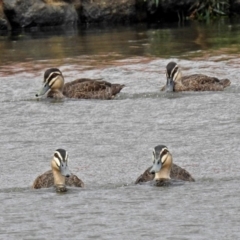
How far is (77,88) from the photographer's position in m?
18.4

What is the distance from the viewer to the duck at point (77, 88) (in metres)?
18.2

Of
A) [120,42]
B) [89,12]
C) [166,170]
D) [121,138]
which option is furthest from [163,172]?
[89,12]

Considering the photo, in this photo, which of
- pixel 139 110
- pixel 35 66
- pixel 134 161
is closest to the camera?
pixel 134 161

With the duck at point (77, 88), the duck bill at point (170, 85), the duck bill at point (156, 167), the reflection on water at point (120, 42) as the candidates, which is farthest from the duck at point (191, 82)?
the duck bill at point (156, 167)

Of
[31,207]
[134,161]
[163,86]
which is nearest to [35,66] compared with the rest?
[163,86]

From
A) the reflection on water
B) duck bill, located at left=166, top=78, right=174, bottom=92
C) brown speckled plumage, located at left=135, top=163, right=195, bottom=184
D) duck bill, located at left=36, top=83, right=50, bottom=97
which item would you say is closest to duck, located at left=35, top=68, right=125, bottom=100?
duck bill, located at left=36, top=83, right=50, bottom=97

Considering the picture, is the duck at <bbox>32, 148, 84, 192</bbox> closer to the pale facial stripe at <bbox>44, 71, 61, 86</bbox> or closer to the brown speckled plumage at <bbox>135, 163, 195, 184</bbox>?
the brown speckled plumage at <bbox>135, 163, 195, 184</bbox>

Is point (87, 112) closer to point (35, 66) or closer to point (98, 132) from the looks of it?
point (98, 132)

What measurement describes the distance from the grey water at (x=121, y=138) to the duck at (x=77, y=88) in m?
0.13

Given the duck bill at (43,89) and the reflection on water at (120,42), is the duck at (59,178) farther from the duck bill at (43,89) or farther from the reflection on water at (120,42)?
the reflection on water at (120,42)

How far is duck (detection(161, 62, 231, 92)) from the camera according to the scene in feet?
60.2

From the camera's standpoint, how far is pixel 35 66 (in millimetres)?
21359

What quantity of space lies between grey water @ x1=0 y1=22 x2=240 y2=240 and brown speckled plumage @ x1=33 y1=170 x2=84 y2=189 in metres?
0.10

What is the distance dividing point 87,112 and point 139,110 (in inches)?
32.1
